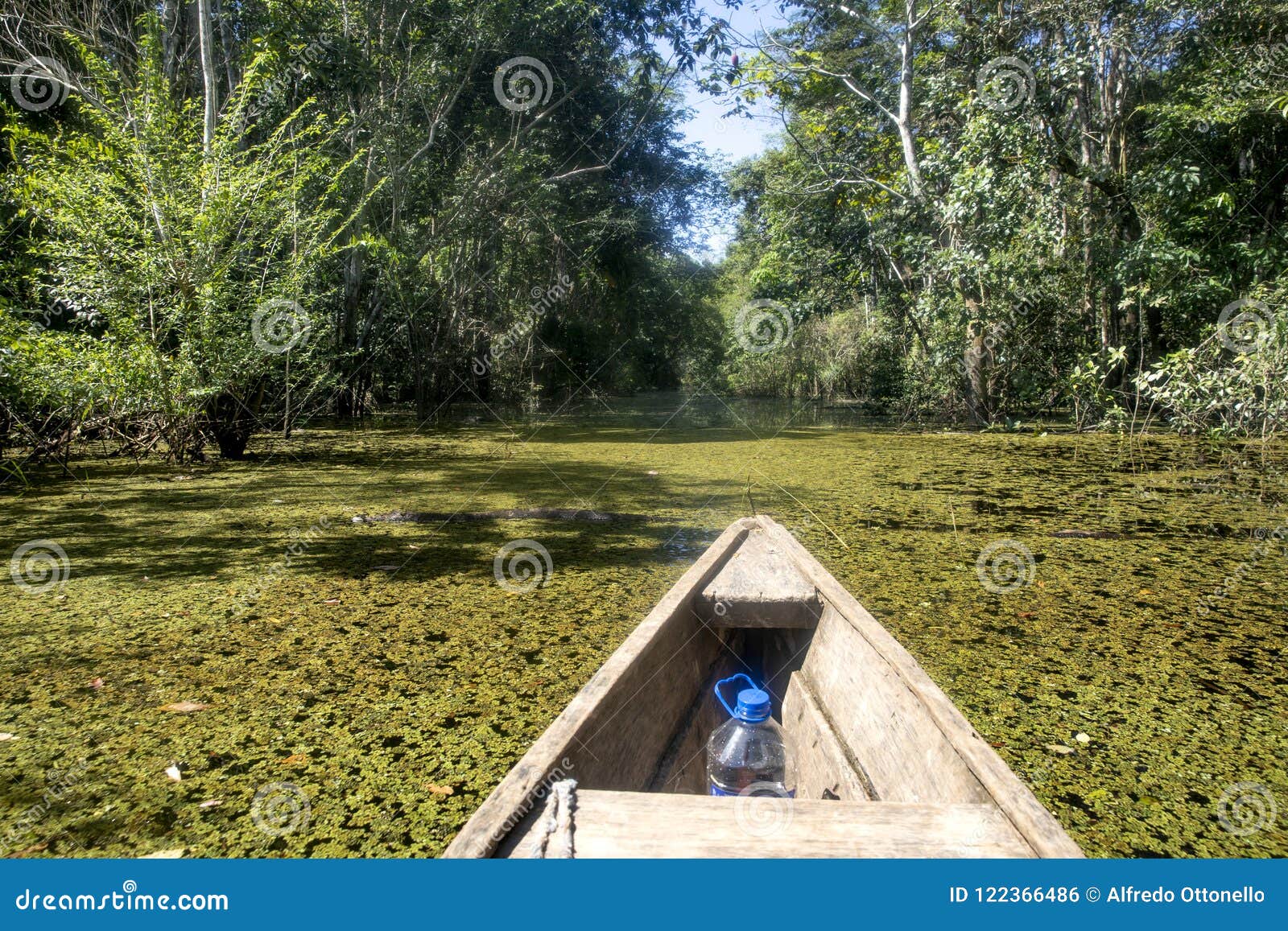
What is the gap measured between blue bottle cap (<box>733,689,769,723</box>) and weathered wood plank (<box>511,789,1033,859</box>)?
51cm

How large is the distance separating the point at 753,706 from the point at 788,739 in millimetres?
543

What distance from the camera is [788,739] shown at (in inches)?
85.6

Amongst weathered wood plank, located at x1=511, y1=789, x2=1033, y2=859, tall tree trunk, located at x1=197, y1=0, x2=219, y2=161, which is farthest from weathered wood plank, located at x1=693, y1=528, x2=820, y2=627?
tall tree trunk, located at x1=197, y1=0, x2=219, y2=161

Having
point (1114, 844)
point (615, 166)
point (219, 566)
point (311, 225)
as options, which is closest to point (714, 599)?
point (1114, 844)

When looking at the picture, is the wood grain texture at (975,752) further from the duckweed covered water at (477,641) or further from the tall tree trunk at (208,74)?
the tall tree trunk at (208,74)

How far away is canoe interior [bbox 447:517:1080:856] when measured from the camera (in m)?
1.11

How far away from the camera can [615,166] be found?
1455cm

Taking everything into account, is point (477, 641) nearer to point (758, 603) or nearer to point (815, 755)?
point (758, 603)

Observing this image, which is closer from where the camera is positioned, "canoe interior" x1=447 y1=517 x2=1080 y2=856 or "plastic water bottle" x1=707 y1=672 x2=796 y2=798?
"canoe interior" x1=447 y1=517 x2=1080 y2=856

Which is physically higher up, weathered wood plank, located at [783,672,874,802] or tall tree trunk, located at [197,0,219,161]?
tall tree trunk, located at [197,0,219,161]

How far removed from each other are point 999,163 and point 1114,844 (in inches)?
320

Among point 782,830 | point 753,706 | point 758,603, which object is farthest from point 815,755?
point 782,830

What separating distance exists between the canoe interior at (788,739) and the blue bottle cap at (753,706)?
21 centimetres

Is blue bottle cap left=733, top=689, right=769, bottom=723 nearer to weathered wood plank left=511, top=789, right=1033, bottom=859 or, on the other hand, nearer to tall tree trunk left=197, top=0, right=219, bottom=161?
weathered wood plank left=511, top=789, right=1033, bottom=859
